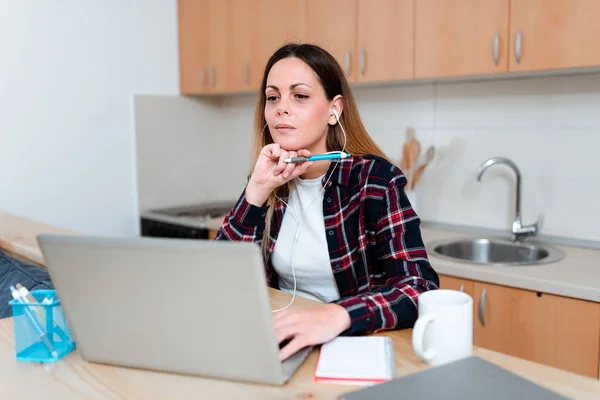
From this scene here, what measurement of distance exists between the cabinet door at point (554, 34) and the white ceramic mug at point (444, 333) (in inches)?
53.8

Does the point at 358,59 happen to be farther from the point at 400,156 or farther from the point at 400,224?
the point at 400,224

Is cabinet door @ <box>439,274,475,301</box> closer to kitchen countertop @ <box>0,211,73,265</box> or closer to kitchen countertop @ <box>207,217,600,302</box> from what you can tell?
kitchen countertop @ <box>207,217,600,302</box>

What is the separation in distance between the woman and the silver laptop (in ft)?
1.74

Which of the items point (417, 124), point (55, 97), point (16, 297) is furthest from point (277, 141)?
point (55, 97)

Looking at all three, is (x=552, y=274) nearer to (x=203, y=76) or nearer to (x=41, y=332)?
(x=41, y=332)

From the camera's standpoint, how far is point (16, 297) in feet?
3.26

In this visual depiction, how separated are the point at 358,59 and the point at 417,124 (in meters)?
0.43

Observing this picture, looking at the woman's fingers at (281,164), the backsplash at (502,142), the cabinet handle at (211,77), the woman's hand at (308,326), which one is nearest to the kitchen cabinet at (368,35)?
the backsplash at (502,142)

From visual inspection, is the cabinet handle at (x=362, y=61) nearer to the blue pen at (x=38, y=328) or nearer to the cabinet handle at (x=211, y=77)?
the cabinet handle at (x=211, y=77)

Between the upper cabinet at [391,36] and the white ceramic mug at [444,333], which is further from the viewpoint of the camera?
the upper cabinet at [391,36]

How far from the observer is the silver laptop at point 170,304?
30.8 inches

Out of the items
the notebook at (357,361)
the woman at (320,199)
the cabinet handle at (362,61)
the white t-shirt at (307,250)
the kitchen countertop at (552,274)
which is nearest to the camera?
the notebook at (357,361)

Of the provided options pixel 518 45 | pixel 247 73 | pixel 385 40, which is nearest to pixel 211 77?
pixel 247 73

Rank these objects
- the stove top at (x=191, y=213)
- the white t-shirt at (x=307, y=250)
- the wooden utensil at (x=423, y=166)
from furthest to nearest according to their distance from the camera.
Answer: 1. the stove top at (x=191, y=213)
2. the wooden utensil at (x=423, y=166)
3. the white t-shirt at (x=307, y=250)
